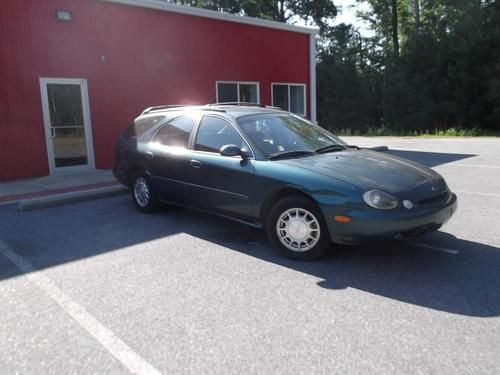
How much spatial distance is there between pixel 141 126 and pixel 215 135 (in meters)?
1.97

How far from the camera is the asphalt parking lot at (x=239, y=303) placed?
2.82 m

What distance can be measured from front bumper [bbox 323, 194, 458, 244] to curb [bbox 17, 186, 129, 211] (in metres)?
5.23

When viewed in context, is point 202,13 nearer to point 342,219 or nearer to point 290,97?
point 290,97

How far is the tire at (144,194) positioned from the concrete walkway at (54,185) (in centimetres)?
172

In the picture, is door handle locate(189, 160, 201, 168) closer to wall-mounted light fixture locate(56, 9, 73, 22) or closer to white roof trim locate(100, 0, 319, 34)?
wall-mounted light fixture locate(56, 9, 73, 22)

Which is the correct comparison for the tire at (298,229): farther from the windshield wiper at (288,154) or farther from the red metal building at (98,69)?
the red metal building at (98,69)

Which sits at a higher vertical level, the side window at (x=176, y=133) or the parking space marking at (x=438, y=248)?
the side window at (x=176, y=133)

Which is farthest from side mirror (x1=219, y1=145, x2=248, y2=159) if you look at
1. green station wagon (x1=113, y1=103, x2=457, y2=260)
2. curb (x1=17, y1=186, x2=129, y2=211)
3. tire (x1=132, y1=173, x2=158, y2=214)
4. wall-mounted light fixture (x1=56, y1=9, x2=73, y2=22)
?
wall-mounted light fixture (x1=56, y1=9, x2=73, y2=22)

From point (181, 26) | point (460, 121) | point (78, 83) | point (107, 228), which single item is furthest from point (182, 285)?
point (460, 121)

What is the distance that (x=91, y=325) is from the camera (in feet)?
10.9

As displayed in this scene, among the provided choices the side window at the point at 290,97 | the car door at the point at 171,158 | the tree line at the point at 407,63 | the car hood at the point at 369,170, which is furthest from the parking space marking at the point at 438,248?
the tree line at the point at 407,63

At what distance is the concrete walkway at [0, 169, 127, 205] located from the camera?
808 centimetres

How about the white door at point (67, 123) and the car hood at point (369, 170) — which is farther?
the white door at point (67, 123)

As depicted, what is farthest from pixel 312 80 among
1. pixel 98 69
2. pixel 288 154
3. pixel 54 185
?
pixel 288 154
